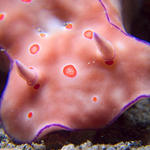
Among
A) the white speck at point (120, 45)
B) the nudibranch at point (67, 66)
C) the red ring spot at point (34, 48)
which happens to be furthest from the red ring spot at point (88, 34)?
the red ring spot at point (34, 48)

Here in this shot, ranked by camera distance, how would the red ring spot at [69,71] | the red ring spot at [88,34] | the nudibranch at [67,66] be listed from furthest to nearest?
the red ring spot at [88,34], the red ring spot at [69,71], the nudibranch at [67,66]

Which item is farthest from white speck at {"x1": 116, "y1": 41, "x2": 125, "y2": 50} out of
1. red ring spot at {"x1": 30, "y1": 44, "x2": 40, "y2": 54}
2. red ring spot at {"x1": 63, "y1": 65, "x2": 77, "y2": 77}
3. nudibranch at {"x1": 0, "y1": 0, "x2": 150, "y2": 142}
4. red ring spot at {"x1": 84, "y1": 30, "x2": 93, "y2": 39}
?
red ring spot at {"x1": 30, "y1": 44, "x2": 40, "y2": 54}

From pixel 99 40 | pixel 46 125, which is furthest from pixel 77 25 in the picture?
pixel 46 125

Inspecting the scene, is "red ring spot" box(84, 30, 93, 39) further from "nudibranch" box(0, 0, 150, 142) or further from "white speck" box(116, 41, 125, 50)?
"white speck" box(116, 41, 125, 50)

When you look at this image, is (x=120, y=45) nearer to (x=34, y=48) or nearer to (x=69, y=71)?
(x=69, y=71)

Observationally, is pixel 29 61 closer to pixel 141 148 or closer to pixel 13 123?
pixel 13 123

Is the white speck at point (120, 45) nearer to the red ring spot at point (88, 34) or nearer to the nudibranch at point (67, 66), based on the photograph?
the nudibranch at point (67, 66)

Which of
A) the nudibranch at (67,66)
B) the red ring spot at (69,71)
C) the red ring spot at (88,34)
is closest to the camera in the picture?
the nudibranch at (67,66)

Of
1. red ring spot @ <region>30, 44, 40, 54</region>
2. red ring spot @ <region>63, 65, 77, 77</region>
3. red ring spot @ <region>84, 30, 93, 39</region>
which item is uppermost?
red ring spot @ <region>84, 30, 93, 39</region>

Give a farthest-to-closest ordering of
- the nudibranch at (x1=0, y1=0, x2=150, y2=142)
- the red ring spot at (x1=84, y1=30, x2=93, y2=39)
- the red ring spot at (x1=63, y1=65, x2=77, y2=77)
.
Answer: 1. the red ring spot at (x1=84, y1=30, x2=93, y2=39)
2. the red ring spot at (x1=63, y1=65, x2=77, y2=77)
3. the nudibranch at (x1=0, y1=0, x2=150, y2=142)
